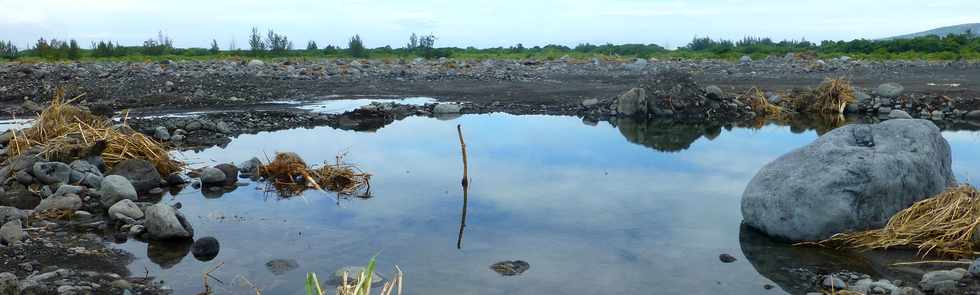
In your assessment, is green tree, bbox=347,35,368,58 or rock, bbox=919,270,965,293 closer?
rock, bbox=919,270,965,293

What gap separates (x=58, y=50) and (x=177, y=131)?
90.4ft

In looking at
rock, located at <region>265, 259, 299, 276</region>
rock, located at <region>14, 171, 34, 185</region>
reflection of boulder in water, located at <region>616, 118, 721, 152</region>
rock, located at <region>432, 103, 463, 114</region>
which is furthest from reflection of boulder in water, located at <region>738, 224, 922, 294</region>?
rock, located at <region>432, 103, 463, 114</region>

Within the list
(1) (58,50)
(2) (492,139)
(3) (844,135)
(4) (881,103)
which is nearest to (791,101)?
(4) (881,103)

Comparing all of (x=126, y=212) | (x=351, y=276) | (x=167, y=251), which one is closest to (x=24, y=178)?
(x=126, y=212)

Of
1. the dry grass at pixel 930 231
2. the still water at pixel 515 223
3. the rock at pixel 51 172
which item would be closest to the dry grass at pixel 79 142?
the rock at pixel 51 172

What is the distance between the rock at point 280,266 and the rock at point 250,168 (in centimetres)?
335

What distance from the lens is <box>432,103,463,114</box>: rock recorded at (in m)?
14.7

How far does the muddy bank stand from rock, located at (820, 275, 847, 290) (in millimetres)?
10947

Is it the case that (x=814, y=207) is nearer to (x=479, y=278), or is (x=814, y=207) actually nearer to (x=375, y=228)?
(x=479, y=278)

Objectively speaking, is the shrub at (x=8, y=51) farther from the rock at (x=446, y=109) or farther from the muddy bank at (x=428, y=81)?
the rock at (x=446, y=109)

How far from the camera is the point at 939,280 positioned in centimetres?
484

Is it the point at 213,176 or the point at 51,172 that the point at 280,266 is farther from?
the point at 51,172

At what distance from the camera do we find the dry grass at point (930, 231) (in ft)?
18.7

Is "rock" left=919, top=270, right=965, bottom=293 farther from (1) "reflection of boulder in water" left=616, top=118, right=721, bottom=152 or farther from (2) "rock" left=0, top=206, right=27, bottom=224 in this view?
(2) "rock" left=0, top=206, right=27, bottom=224
